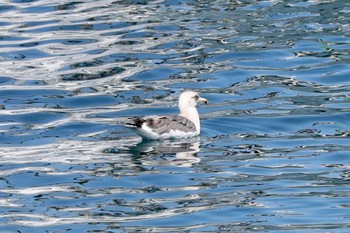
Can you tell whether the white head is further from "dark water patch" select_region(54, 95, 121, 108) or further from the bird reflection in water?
"dark water patch" select_region(54, 95, 121, 108)

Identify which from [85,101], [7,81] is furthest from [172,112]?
[7,81]

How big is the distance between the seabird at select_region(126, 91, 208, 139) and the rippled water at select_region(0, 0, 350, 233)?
0.19 m

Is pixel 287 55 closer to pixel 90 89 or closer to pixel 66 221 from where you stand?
pixel 90 89

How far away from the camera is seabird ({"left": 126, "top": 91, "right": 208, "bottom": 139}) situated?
16.5 meters

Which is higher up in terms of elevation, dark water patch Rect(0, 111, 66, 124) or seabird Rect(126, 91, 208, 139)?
dark water patch Rect(0, 111, 66, 124)

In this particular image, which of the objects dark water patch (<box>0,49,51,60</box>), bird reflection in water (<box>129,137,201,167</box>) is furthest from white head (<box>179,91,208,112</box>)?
dark water patch (<box>0,49,51,60</box>)

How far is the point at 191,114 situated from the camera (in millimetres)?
17312

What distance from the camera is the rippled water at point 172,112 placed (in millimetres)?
12930

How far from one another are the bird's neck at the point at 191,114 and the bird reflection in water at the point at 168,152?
257 millimetres

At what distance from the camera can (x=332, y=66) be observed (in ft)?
69.4

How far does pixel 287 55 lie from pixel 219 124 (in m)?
4.67

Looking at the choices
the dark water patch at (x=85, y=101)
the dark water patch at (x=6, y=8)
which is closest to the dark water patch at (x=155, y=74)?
the dark water patch at (x=85, y=101)

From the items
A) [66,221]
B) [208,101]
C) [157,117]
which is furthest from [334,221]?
[208,101]

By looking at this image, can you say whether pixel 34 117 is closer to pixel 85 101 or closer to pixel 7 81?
pixel 85 101
